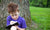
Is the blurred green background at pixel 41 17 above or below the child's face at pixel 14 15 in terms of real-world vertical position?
below

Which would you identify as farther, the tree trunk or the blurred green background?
the blurred green background

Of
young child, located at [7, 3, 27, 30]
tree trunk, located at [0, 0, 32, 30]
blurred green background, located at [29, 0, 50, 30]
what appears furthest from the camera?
blurred green background, located at [29, 0, 50, 30]

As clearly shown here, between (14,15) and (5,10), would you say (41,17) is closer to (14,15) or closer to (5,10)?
(5,10)

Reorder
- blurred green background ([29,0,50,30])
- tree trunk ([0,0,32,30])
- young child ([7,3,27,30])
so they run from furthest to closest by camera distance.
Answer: blurred green background ([29,0,50,30]) < tree trunk ([0,0,32,30]) < young child ([7,3,27,30])

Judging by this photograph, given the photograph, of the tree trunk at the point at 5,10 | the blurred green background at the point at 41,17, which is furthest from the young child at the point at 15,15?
the blurred green background at the point at 41,17

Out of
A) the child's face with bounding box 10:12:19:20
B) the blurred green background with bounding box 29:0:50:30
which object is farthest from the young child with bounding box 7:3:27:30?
the blurred green background with bounding box 29:0:50:30

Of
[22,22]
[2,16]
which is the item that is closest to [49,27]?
[2,16]

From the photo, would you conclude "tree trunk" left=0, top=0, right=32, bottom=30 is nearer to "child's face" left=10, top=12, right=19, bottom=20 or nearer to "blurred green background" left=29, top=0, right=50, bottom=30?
"blurred green background" left=29, top=0, right=50, bottom=30

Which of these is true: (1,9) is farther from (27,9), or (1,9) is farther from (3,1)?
(27,9)

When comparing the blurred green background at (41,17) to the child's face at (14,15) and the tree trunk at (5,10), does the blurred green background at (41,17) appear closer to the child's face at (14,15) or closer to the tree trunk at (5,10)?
the tree trunk at (5,10)

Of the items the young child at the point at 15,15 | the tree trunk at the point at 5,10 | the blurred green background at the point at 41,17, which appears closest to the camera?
the young child at the point at 15,15

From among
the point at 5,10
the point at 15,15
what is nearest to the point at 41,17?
the point at 5,10

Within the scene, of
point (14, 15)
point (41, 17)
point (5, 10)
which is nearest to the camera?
point (14, 15)

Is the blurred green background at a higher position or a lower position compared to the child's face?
lower
